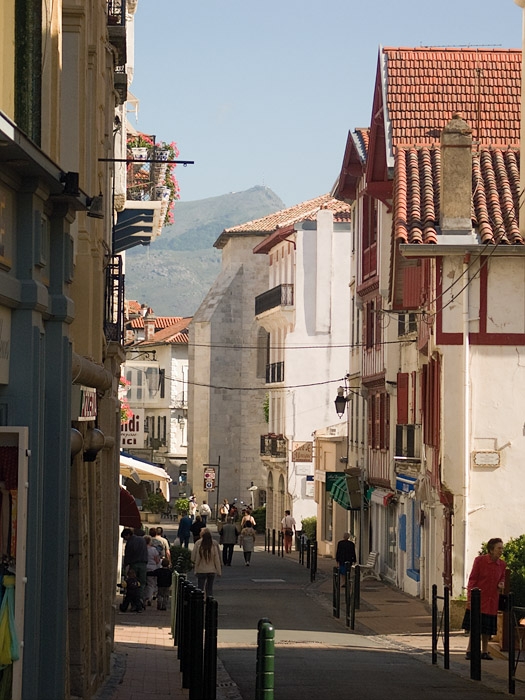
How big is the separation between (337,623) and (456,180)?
8279mm

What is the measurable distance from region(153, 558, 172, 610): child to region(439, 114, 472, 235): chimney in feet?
25.4

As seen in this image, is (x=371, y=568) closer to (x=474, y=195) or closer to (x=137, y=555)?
(x=474, y=195)

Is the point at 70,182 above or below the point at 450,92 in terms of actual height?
below

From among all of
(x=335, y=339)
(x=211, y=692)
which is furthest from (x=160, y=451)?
(x=211, y=692)

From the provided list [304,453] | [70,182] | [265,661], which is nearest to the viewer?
[70,182]

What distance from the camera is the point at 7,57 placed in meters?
9.32

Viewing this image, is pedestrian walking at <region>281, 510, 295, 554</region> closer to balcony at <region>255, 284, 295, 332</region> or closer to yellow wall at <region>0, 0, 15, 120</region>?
balcony at <region>255, 284, 295, 332</region>

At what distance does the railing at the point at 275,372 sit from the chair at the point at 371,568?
1051 inches

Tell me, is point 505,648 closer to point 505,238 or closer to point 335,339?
point 505,238

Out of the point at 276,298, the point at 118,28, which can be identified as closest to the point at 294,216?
the point at 276,298

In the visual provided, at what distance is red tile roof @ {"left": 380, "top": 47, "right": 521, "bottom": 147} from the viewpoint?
32.1 meters

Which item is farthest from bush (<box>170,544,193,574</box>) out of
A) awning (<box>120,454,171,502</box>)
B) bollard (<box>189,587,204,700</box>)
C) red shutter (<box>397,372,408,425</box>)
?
bollard (<box>189,587,204,700</box>)

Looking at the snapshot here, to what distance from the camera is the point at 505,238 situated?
26.2 metres

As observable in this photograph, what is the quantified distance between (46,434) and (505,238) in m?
17.4
